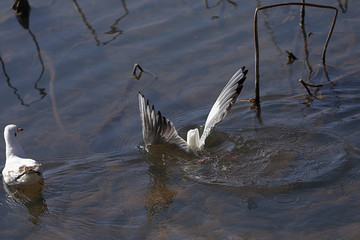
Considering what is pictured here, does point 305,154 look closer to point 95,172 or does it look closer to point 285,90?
point 285,90

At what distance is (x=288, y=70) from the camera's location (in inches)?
335

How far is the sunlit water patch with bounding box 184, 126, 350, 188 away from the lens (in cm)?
615

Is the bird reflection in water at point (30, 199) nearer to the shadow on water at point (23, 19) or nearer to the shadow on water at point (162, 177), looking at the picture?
the shadow on water at point (162, 177)

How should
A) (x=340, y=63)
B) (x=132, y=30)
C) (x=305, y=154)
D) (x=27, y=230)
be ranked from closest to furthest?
(x=27, y=230), (x=305, y=154), (x=340, y=63), (x=132, y=30)

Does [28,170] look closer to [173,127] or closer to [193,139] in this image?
[173,127]

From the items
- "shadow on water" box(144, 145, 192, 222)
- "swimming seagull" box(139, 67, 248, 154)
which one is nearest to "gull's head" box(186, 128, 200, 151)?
"swimming seagull" box(139, 67, 248, 154)

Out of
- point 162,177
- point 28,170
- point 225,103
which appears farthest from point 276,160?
point 28,170

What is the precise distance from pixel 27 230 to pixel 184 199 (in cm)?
178

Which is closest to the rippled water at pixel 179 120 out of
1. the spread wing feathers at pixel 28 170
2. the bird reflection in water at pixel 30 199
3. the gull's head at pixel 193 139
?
the bird reflection in water at pixel 30 199

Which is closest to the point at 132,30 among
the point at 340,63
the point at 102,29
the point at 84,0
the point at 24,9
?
the point at 102,29

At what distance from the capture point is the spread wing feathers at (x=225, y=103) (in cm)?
682

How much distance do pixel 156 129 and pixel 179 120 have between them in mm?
1155

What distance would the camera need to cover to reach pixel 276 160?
6.54 metres

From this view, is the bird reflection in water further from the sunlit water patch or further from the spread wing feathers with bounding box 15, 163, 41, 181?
the sunlit water patch
